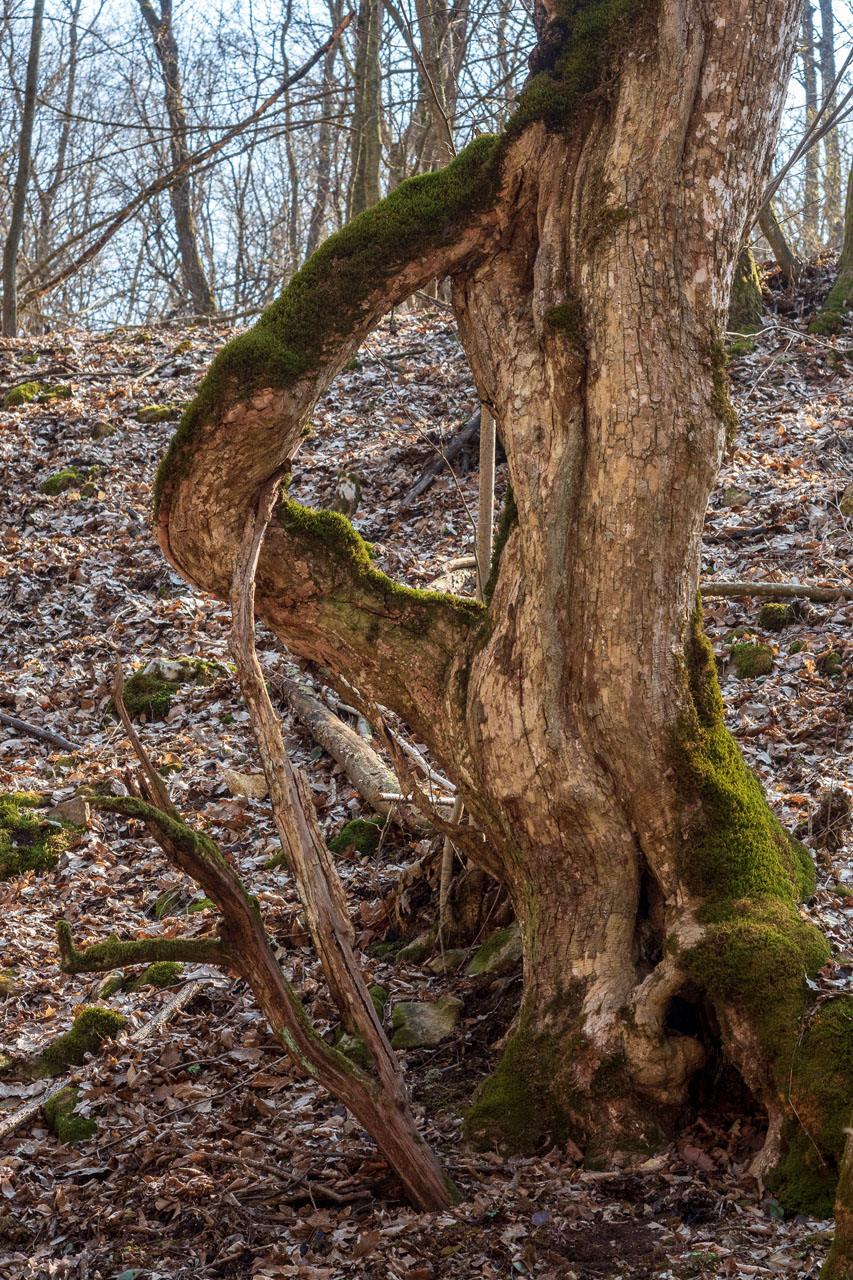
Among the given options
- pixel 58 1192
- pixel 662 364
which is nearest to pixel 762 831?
pixel 662 364

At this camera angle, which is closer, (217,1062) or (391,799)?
(217,1062)

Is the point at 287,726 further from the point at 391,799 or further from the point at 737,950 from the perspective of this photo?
the point at 737,950

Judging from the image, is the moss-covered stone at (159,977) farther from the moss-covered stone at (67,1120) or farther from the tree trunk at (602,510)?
the tree trunk at (602,510)

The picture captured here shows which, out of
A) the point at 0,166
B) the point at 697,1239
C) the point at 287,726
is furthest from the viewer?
the point at 0,166

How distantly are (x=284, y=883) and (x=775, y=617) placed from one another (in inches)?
156

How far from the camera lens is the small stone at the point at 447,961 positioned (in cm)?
516

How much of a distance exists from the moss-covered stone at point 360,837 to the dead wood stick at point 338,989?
2772 millimetres

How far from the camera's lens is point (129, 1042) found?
483 cm

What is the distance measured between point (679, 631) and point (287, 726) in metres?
4.43

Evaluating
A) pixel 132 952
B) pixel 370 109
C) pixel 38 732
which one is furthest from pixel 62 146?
pixel 132 952

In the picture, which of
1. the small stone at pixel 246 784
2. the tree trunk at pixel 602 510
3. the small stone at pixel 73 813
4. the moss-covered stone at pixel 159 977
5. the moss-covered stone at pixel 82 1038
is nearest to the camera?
the tree trunk at pixel 602 510

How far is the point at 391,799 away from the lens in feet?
20.2

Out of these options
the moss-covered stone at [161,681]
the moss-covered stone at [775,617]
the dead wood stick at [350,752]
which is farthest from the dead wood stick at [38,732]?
the moss-covered stone at [775,617]

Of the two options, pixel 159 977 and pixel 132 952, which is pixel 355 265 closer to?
pixel 132 952
